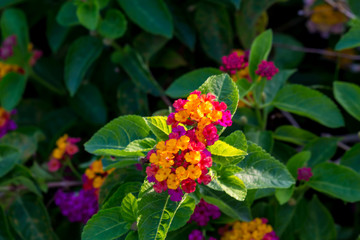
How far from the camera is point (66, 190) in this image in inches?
69.0

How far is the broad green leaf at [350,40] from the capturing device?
4.86ft

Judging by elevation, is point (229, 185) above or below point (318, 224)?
above

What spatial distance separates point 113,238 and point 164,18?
99cm

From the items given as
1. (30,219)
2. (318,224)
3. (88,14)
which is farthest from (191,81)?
(30,219)

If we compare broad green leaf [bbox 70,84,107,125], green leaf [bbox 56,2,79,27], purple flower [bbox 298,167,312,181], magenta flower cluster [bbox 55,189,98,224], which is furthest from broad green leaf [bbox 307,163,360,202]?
green leaf [bbox 56,2,79,27]

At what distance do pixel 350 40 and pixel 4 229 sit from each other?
129cm

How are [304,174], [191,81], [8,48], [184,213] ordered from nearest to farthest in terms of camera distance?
1. [184,213]
2. [304,174]
3. [191,81]
4. [8,48]

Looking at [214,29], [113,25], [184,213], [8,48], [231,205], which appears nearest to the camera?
[184,213]

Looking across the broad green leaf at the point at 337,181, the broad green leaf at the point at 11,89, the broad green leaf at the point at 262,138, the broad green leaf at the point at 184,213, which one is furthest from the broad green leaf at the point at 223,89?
the broad green leaf at the point at 11,89

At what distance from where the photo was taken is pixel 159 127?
1038 mm

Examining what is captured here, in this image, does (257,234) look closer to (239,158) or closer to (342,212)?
(239,158)

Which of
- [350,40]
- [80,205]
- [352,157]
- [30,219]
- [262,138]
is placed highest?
[350,40]

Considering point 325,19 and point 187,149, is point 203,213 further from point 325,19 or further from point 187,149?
point 325,19

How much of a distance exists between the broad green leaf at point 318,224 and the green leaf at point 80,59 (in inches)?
38.7
